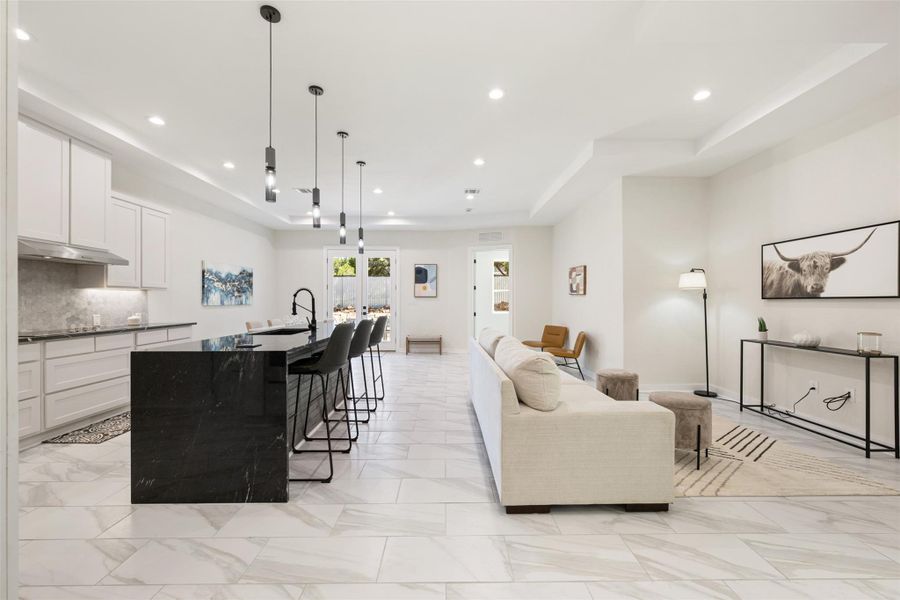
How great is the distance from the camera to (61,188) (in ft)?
11.6

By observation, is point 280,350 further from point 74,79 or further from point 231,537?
point 74,79

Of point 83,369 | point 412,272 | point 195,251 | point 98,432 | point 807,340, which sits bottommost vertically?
point 98,432

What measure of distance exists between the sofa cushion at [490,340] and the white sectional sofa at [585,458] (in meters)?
1.20

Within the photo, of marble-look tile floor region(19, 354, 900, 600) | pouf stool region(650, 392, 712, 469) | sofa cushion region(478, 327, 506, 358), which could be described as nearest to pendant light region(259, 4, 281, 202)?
marble-look tile floor region(19, 354, 900, 600)

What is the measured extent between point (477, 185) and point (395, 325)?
3935 mm

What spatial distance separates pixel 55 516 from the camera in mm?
2160

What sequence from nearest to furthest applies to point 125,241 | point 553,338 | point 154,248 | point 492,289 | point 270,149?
1. point 270,149
2. point 125,241
3. point 154,248
4. point 553,338
5. point 492,289

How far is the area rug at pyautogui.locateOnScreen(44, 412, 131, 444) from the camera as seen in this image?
10.9ft

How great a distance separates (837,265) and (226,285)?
7.89 meters

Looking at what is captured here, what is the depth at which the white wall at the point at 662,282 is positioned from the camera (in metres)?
5.02

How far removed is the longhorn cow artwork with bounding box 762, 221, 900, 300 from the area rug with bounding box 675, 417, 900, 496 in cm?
145

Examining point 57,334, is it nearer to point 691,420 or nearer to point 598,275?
point 691,420

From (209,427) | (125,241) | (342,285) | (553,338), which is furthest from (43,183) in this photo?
(553,338)

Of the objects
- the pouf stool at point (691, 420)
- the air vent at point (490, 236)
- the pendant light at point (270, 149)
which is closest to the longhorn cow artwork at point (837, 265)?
the pouf stool at point (691, 420)
